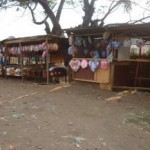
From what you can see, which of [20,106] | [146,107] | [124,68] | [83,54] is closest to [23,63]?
[83,54]

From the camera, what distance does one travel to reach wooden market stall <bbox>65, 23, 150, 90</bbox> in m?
13.7

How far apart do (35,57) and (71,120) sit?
9.38 metres

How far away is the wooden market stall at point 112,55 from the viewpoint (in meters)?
13.7

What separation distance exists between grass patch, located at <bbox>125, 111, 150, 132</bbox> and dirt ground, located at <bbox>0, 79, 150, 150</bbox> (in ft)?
0.55

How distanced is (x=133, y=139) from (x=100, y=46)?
834 centimetres

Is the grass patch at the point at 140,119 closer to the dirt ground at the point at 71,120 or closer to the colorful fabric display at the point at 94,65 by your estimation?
the dirt ground at the point at 71,120

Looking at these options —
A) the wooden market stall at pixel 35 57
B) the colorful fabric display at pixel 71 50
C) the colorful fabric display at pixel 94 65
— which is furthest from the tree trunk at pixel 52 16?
the colorful fabric display at pixel 94 65

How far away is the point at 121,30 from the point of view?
13.5m

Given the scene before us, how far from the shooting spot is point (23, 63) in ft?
61.2

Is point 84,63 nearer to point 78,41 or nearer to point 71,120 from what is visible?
point 78,41

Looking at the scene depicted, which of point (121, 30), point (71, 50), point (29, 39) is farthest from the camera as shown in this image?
point (29, 39)

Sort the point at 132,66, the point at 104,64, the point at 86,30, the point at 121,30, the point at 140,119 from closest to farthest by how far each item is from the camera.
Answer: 1. the point at 140,119
2. the point at 121,30
3. the point at 104,64
4. the point at 86,30
5. the point at 132,66

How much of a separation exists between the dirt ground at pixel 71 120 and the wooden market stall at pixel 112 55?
88cm

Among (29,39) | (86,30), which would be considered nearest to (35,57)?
(29,39)
